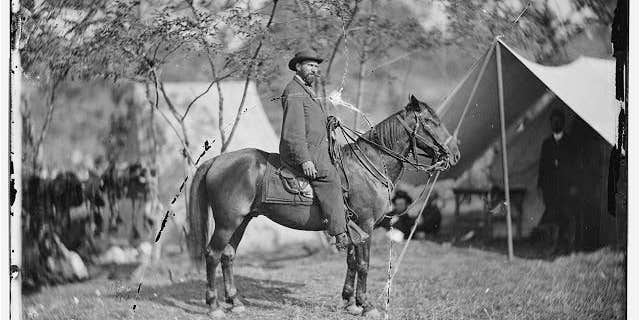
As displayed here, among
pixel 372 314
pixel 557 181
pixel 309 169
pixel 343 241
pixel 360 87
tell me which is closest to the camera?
pixel 309 169

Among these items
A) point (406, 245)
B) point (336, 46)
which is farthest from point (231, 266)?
point (336, 46)

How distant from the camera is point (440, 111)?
4918 millimetres

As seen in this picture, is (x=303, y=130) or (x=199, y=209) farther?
(x=199, y=209)

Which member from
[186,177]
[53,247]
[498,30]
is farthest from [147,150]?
[498,30]

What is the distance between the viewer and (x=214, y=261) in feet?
15.6

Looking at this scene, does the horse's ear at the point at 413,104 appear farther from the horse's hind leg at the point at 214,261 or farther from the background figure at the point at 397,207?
the horse's hind leg at the point at 214,261

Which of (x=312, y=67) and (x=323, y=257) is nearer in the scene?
(x=312, y=67)

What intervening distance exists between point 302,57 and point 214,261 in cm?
134

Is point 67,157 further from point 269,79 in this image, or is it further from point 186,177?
point 269,79

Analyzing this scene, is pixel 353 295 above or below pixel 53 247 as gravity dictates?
below

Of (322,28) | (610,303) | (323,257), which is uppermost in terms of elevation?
(322,28)

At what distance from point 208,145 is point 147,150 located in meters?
0.39

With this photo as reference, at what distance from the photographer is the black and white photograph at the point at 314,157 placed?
188 inches

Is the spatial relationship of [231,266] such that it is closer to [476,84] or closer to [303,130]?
[303,130]
